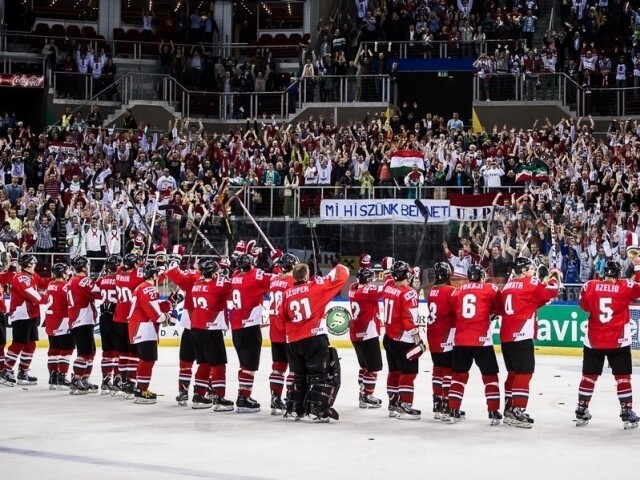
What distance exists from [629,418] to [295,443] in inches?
152

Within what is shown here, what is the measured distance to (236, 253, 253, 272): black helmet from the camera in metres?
15.6

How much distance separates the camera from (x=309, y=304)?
14336 mm

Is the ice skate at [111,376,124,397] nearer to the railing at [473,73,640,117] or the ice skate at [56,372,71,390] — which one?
the ice skate at [56,372,71,390]

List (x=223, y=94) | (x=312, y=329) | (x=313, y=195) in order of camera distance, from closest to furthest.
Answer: (x=312, y=329), (x=313, y=195), (x=223, y=94)

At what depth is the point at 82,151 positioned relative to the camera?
3203 centimetres

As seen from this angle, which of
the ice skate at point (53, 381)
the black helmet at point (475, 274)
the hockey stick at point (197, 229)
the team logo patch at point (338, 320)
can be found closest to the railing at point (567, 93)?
the hockey stick at point (197, 229)

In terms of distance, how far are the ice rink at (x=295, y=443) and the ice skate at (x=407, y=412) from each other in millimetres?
150

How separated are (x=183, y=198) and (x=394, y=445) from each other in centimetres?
1599

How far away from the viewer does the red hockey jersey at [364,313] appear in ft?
51.5

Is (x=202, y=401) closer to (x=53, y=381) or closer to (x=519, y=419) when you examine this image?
(x=53, y=381)

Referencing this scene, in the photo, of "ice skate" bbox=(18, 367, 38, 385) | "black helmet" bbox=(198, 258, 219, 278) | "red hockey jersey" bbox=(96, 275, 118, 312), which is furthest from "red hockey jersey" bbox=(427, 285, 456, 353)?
"ice skate" bbox=(18, 367, 38, 385)

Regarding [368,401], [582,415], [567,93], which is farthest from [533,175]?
[582,415]

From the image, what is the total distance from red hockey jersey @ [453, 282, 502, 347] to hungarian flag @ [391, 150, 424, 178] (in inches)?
567

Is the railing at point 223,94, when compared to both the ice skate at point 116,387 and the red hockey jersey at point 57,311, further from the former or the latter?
the ice skate at point 116,387
